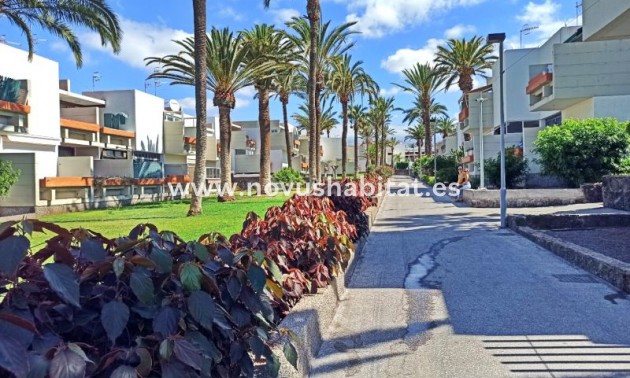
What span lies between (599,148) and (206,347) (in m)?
24.7

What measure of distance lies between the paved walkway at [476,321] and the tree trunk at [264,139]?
23430 millimetres

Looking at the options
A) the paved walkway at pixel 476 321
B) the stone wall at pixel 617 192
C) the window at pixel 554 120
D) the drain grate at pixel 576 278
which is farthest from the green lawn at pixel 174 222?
the window at pixel 554 120

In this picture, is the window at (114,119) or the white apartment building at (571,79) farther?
the window at (114,119)

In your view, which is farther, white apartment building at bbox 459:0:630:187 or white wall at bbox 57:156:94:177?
white wall at bbox 57:156:94:177

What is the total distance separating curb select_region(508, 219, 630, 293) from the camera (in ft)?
21.7

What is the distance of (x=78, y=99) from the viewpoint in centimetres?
3634

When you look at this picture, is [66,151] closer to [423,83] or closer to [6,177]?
[6,177]

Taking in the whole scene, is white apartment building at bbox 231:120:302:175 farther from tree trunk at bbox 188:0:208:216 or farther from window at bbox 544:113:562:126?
tree trunk at bbox 188:0:208:216

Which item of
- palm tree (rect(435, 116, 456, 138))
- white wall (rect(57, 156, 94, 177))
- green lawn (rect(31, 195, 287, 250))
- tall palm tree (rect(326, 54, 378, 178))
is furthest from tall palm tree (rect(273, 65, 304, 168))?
palm tree (rect(435, 116, 456, 138))

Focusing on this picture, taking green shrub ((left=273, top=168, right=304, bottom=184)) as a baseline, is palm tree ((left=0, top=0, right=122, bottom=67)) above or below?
above

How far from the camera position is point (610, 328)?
5.07 m

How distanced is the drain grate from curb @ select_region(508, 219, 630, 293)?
0.13 metres

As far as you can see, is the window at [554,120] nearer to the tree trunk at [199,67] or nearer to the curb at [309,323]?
the tree trunk at [199,67]

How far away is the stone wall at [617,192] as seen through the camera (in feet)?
53.9
